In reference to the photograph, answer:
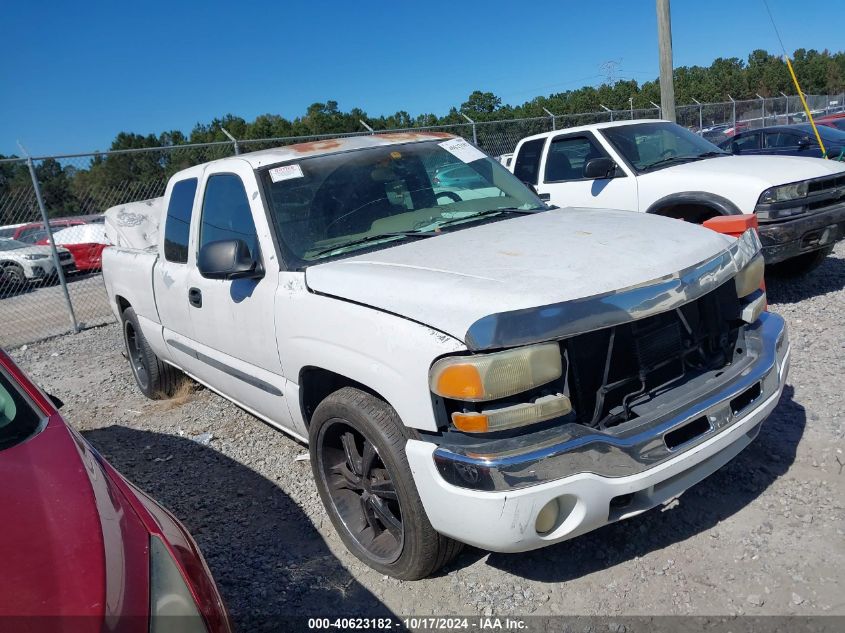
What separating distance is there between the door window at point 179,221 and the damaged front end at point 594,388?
2.61 m

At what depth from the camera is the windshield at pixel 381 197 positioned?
3322 millimetres

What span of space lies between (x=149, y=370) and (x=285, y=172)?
2832 millimetres

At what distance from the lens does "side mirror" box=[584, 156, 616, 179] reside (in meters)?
6.47

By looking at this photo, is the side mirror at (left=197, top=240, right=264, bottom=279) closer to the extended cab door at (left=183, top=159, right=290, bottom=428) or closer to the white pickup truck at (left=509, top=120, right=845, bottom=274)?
the extended cab door at (left=183, top=159, right=290, bottom=428)

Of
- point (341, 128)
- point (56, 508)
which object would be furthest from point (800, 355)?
point (341, 128)

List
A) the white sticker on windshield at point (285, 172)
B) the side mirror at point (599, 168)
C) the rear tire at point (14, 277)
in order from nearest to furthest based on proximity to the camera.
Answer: the white sticker on windshield at point (285, 172) < the side mirror at point (599, 168) < the rear tire at point (14, 277)

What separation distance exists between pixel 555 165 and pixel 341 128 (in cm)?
3054

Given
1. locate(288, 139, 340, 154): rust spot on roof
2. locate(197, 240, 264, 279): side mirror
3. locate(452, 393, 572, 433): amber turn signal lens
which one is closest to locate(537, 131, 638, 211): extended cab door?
locate(288, 139, 340, 154): rust spot on roof

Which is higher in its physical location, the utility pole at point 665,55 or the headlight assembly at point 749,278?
the utility pole at point 665,55

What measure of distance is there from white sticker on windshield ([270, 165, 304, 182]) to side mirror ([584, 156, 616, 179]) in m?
3.80

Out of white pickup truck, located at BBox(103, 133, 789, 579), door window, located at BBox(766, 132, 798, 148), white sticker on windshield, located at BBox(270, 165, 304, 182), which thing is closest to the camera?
white pickup truck, located at BBox(103, 133, 789, 579)

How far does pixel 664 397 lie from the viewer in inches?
102

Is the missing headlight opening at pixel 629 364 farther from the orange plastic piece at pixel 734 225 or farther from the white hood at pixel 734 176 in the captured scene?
the white hood at pixel 734 176

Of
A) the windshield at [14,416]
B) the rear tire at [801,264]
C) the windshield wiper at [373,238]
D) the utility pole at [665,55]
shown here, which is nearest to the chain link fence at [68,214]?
the utility pole at [665,55]
